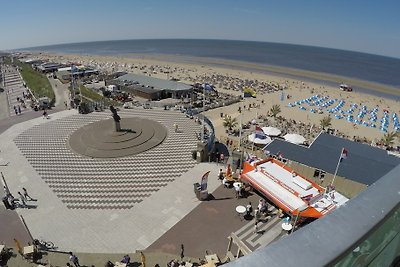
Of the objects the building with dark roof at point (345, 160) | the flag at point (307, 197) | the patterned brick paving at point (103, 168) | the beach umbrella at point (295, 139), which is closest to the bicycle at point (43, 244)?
the patterned brick paving at point (103, 168)

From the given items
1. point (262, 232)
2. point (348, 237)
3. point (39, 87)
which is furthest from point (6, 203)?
point (39, 87)

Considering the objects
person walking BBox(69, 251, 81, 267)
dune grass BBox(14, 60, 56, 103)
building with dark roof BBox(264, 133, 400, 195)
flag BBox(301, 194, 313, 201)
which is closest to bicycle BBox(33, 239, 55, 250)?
person walking BBox(69, 251, 81, 267)

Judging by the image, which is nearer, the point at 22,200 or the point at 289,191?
the point at 289,191

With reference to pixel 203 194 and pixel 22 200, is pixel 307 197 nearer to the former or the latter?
pixel 203 194

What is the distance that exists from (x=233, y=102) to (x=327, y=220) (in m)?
56.8

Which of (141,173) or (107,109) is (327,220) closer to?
(141,173)

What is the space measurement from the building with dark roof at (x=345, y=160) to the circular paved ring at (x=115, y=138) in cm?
1306

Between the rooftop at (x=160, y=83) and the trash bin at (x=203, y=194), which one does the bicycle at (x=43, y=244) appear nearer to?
the trash bin at (x=203, y=194)

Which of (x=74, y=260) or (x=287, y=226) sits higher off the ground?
(x=287, y=226)

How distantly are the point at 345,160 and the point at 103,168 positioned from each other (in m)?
22.8

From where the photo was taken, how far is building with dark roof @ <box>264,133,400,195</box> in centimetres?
2344

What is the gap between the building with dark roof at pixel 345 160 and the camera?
23438mm

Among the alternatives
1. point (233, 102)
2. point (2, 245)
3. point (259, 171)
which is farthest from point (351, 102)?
point (2, 245)

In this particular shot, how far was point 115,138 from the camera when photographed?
28.5 m
